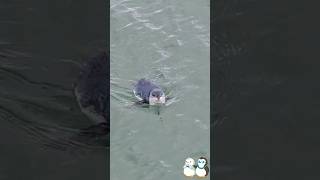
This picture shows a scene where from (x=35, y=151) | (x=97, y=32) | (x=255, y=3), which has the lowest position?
(x=35, y=151)

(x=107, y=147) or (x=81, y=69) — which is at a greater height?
(x=81, y=69)

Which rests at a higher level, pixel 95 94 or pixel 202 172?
pixel 95 94

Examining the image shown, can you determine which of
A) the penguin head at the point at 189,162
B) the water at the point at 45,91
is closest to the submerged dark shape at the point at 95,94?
the water at the point at 45,91

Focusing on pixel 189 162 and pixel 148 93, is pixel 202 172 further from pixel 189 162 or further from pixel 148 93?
pixel 148 93

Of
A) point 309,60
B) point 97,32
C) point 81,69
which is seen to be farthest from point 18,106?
point 309,60

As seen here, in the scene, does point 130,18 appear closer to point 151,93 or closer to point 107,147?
point 151,93

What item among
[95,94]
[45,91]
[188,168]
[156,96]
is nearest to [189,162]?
[188,168]

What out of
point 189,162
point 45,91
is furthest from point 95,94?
point 189,162
